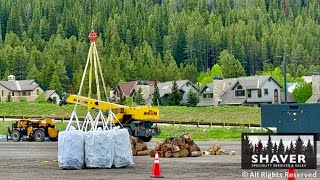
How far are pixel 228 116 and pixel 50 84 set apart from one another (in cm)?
7249

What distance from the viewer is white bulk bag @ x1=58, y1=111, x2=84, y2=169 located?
83.7ft

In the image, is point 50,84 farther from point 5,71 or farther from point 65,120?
point 65,120

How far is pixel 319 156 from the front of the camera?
100ft

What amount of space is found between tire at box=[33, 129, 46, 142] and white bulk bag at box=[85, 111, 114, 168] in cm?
2902

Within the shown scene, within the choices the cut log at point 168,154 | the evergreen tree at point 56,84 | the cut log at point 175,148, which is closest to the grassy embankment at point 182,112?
Result: the cut log at point 175,148

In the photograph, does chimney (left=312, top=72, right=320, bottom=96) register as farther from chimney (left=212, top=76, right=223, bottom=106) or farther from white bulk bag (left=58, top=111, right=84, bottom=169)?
white bulk bag (left=58, top=111, right=84, bottom=169)

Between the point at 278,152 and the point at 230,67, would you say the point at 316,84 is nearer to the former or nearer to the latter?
the point at 230,67

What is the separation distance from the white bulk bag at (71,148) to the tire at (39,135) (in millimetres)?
29234

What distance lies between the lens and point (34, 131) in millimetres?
55312

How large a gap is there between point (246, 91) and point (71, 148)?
306ft

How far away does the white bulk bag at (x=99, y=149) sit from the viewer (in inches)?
1017

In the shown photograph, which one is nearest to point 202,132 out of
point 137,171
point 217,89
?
point 137,171

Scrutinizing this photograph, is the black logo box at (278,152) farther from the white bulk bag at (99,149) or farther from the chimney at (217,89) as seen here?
the chimney at (217,89)

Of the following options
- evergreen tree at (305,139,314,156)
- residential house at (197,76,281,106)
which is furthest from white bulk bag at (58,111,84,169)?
residential house at (197,76,281,106)
